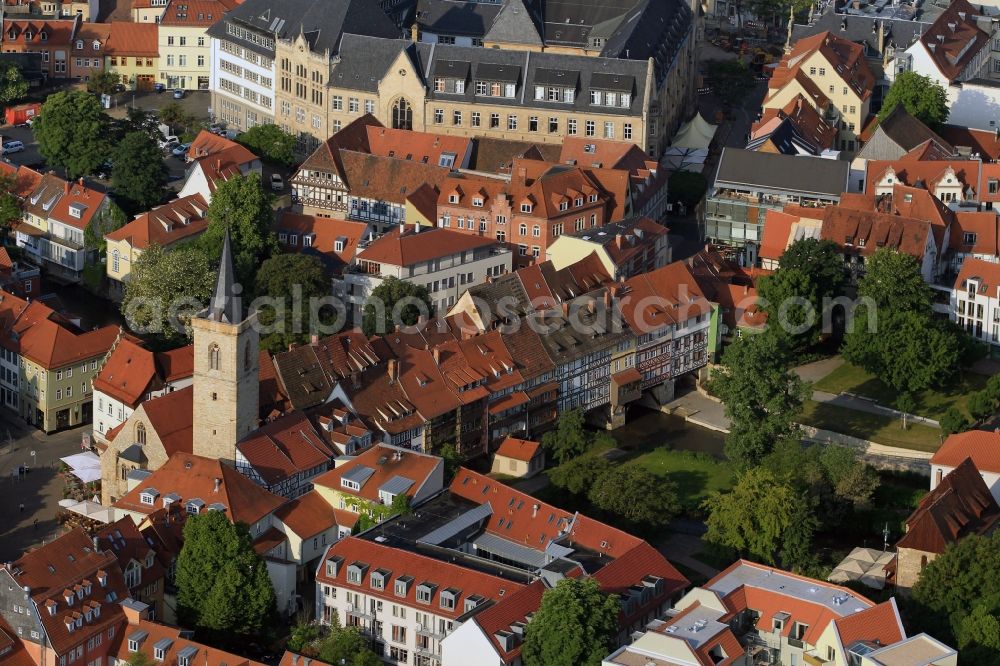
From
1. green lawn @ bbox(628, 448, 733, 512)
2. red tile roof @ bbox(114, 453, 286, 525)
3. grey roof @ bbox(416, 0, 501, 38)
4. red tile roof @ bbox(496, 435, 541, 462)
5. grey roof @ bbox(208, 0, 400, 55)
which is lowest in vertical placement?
green lawn @ bbox(628, 448, 733, 512)

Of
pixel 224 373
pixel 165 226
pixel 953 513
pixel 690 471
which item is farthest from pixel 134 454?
pixel 953 513

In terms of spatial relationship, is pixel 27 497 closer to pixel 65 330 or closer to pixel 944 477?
pixel 65 330

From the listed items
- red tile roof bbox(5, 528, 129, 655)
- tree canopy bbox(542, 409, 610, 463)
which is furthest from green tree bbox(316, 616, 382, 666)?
tree canopy bbox(542, 409, 610, 463)

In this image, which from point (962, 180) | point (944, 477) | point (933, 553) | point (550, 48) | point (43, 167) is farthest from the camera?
point (550, 48)

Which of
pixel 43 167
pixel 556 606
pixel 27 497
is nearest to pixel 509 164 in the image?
pixel 43 167

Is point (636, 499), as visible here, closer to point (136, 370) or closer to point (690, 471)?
point (690, 471)

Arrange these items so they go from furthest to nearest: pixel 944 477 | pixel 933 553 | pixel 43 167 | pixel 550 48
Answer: pixel 550 48 → pixel 43 167 → pixel 944 477 → pixel 933 553

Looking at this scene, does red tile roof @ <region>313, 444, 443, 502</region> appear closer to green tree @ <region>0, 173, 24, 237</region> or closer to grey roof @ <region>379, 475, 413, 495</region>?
grey roof @ <region>379, 475, 413, 495</region>
